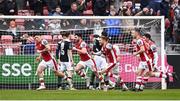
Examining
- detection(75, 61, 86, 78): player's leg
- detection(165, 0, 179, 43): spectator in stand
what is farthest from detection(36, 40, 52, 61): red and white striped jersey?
detection(165, 0, 179, 43): spectator in stand

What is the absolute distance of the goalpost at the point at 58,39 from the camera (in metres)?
21.1

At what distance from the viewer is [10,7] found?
23.3 m

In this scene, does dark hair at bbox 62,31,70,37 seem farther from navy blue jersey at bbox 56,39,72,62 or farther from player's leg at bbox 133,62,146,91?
player's leg at bbox 133,62,146,91

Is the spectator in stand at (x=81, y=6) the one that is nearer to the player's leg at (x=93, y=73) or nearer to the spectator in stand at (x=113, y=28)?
the spectator in stand at (x=113, y=28)

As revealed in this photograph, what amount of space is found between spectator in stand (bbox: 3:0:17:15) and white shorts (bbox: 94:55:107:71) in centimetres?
374

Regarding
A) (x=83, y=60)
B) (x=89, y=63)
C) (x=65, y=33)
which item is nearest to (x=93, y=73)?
(x=89, y=63)

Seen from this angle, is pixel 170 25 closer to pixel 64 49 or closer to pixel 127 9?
pixel 127 9

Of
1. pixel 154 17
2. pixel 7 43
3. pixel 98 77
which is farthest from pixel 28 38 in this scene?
pixel 154 17

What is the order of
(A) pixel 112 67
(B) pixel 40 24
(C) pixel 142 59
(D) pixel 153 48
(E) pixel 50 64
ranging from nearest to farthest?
(C) pixel 142 59 < (A) pixel 112 67 < (E) pixel 50 64 < (D) pixel 153 48 < (B) pixel 40 24

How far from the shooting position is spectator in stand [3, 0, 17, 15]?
23203 millimetres

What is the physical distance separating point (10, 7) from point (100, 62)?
4.17m

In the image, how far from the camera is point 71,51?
2134 cm

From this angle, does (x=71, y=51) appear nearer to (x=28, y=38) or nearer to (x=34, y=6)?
(x=28, y=38)

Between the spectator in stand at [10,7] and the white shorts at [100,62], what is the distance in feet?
12.3
